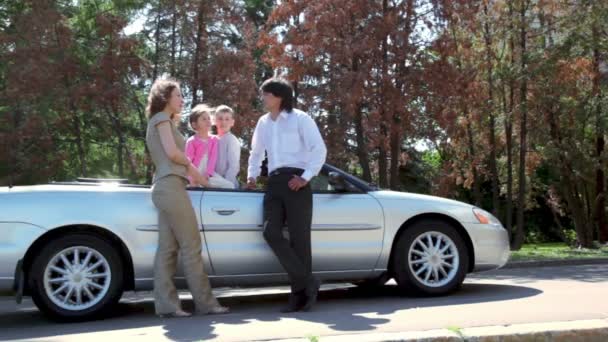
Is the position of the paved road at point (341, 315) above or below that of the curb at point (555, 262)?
below

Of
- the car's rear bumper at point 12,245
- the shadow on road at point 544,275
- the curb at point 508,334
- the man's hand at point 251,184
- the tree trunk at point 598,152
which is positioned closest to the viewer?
the curb at point 508,334

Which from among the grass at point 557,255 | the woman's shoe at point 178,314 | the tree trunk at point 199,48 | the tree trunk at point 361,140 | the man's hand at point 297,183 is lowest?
the woman's shoe at point 178,314

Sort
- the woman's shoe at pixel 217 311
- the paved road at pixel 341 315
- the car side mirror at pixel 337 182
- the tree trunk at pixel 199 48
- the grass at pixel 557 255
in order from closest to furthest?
1. the paved road at pixel 341 315
2. the woman's shoe at pixel 217 311
3. the car side mirror at pixel 337 182
4. the grass at pixel 557 255
5. the tree trunk at pixel 199 48

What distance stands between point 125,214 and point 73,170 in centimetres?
1078

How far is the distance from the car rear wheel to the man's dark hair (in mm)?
1777

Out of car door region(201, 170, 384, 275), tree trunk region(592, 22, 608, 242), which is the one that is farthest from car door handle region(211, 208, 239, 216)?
tree trunk region(592, 22, 608, 242)

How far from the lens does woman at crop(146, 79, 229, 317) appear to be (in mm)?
6121

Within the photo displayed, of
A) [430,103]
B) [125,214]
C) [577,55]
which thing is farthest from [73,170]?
[577,55]

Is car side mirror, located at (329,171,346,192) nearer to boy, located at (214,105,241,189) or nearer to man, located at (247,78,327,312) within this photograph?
man, located at (247,78,327,312)

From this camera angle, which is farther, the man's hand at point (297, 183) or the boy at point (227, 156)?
the boy at point (227, 156)

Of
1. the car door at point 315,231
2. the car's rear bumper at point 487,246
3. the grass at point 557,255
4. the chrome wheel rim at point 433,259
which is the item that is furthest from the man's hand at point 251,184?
the grass at point 557,255

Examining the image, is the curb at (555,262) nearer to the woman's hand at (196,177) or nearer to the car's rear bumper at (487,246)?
the car's rear bumper at (487,246)

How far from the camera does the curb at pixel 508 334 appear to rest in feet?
14.6

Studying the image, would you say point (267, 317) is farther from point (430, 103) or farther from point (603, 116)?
point (603, 116)
